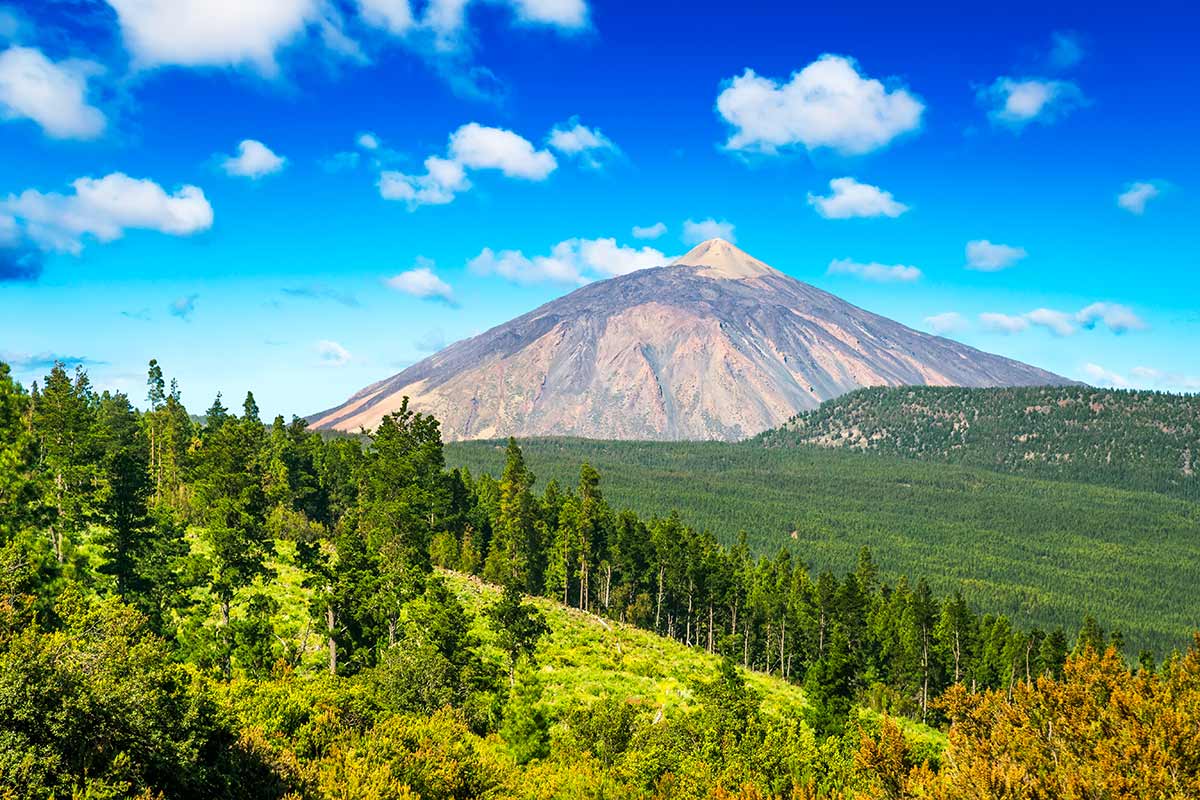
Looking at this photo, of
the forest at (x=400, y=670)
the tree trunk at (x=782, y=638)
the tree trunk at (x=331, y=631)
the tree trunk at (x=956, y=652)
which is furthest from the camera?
the tree trunk at (x=782, y=638)

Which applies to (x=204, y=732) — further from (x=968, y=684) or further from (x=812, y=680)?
(x=968, y=684)

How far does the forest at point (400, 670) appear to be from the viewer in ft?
50.2

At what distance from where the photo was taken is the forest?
15312 mm

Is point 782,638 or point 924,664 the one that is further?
point 782,638

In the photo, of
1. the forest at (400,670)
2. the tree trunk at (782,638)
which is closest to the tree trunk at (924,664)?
the forest at (400,670)

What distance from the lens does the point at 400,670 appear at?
32.5 meters

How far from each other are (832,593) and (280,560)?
63.7 m

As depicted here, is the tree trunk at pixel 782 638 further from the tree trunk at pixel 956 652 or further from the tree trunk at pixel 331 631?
the tree trunk at pixel 331 631

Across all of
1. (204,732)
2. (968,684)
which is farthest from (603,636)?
(968,684)

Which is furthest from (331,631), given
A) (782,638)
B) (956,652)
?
(956,652)

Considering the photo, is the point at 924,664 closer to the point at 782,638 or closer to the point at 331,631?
the point at 782,638

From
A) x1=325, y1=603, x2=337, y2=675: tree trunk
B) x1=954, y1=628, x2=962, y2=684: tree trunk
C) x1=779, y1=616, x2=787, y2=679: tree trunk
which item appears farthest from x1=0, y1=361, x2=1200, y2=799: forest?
x1=779, y1=616, x2=787, y2=679: tree trunk

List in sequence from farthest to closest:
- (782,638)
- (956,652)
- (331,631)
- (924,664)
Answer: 1. (782,638)
2. (956,652)
3. (924,664)
4. (331,631)

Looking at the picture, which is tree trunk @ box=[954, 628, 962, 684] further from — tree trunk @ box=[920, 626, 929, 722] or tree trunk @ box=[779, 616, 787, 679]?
tree trunk @ box=[779, 616, 787, 679]
